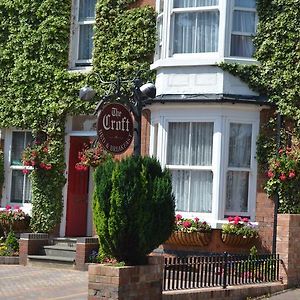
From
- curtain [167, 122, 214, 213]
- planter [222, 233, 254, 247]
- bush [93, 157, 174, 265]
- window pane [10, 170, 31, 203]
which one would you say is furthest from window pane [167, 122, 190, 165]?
bush [93, 157, 174, 265]

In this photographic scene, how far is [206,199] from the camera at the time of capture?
1752 centimetres

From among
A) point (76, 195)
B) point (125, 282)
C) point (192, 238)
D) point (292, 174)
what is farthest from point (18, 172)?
point (125, 282)

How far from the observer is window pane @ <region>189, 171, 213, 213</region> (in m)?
17.5

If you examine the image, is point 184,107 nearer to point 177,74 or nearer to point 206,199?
point 177,74

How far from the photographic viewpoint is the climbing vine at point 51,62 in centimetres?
1895

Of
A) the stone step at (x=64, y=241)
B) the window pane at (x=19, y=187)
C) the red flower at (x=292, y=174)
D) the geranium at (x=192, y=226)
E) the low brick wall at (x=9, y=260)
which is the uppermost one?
the red flower at (x=292, y=174)

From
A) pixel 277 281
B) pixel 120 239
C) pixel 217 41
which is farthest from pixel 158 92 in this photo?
pixel 120 239

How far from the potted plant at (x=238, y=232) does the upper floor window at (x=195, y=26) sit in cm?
395

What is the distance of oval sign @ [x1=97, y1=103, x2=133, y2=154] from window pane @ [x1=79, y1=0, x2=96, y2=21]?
701 centimetres

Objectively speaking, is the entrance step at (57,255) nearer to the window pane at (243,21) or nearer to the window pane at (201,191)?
the window pane at (201,191)

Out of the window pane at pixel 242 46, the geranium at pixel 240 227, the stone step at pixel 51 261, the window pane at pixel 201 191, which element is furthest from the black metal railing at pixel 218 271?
the window pane at pixel 242 46

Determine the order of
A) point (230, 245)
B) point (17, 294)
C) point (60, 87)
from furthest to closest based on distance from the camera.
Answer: point (60, 87) → point (230, 245) → point (17, 294)

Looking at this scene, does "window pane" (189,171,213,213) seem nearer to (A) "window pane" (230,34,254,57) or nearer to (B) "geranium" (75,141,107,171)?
(B) "geranium" (75,141,107,171)

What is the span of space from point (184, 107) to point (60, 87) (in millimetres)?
3861
